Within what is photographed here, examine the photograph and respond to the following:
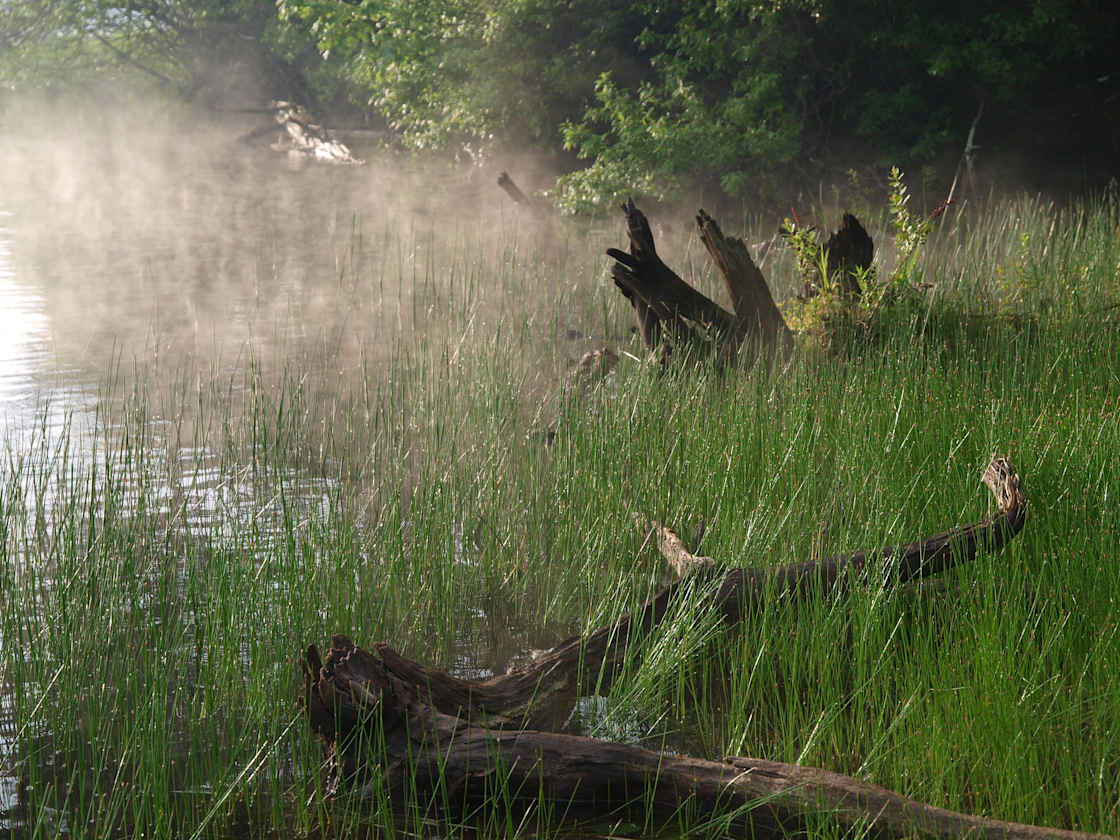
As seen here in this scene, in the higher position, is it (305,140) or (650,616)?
(305,140)

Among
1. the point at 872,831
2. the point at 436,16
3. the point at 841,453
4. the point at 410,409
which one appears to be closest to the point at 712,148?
the point at 436,16

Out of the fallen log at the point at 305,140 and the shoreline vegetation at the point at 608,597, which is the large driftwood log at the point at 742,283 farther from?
the fallen log at the point at 305,140

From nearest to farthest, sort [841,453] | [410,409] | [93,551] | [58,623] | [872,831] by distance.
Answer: [872,831], [58,623], [93,551], [841,453], [410,409]

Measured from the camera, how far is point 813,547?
3119 mm

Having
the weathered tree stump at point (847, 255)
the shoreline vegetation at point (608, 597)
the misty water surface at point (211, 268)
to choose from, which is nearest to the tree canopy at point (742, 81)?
the misty water surface at point (211, 268)

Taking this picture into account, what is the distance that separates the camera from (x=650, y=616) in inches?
106

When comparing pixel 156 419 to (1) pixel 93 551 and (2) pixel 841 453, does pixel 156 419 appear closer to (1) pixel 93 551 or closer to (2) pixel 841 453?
(1) pixel 93 551

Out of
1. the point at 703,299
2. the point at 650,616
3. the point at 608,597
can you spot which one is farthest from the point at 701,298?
the point at 650,616

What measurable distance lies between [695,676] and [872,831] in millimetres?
823

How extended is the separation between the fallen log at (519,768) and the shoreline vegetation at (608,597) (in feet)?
0.16

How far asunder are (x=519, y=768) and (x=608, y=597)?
0.87 metres

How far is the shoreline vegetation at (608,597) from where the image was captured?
2195 millimetres

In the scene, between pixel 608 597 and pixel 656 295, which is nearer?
pixel 608 597

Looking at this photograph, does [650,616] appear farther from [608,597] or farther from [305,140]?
[305,140]
